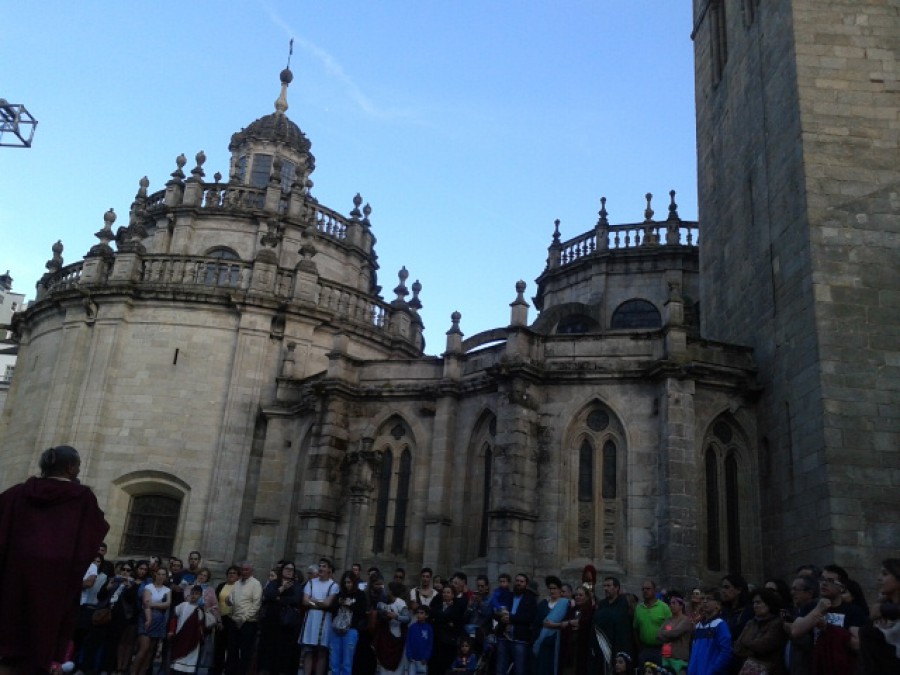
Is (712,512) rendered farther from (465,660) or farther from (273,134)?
(273,134)

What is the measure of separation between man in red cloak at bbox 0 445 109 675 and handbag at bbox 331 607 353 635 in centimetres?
748

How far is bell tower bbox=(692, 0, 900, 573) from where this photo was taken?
16406mm

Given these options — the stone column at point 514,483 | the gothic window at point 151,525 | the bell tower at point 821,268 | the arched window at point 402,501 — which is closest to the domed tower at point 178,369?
the gothic window at point 151,525

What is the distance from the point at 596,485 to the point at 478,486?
3.04 m

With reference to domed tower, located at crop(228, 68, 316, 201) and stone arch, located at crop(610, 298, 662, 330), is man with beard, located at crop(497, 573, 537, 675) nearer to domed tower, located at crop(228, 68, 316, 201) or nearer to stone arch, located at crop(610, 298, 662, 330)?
stone arch, located at crop(610, 298, 662, 330)

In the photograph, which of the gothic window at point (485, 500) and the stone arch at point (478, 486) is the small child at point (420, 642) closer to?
the gothic window at point (485, 500)

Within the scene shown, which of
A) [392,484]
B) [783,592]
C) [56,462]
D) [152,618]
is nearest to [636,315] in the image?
[392,484]

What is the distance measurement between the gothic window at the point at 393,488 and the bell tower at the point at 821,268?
337 inches

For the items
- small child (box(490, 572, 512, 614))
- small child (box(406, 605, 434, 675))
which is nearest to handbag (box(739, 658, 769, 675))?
small child (box(490, 572, 512, 614))

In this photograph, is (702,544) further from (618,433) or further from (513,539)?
(513,539)

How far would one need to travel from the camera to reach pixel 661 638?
10.8m

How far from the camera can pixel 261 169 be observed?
34125 mm

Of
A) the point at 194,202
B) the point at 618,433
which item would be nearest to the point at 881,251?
the point at 618,433

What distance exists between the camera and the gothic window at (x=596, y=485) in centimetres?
1895
